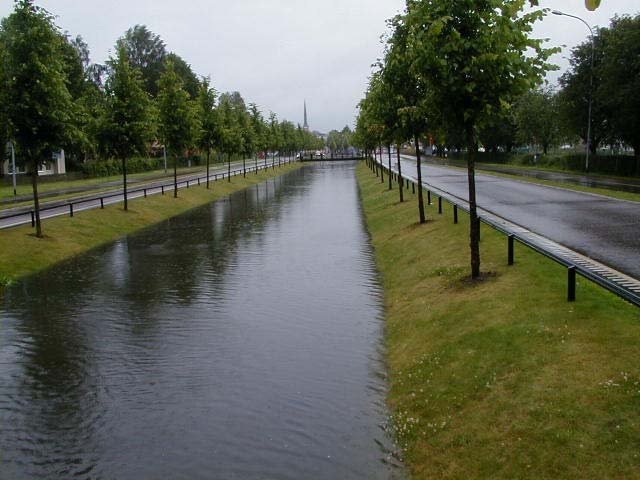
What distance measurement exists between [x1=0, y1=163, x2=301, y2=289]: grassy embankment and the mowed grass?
43.1 ft

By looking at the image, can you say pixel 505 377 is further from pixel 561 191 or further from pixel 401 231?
pixel 561 191

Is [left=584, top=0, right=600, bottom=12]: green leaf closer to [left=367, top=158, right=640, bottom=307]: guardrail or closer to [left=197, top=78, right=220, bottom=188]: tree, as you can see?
[left=367, top=158, right=640, bottom=307]: guardrail

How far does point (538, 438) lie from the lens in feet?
21.9

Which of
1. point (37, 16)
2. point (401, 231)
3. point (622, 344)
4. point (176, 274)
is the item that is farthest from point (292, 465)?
point (37, 16)

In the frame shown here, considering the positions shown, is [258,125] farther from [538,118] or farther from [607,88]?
[607,88]

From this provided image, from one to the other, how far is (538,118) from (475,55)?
223 ft

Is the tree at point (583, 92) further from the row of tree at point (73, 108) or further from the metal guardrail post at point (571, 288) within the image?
the metal guardrail post at point (571, 288)

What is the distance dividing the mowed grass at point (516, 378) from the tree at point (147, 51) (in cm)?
9670

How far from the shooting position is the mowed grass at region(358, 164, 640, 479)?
6.40 meters

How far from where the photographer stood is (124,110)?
30.7 m

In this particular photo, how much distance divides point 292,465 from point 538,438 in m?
2.96

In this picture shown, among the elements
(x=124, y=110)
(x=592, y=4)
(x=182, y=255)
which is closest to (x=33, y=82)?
(x=182, y=255)

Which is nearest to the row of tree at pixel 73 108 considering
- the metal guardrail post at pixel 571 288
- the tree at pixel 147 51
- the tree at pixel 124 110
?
the tree at pixel 124 110

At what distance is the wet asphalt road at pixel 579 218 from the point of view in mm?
14234
